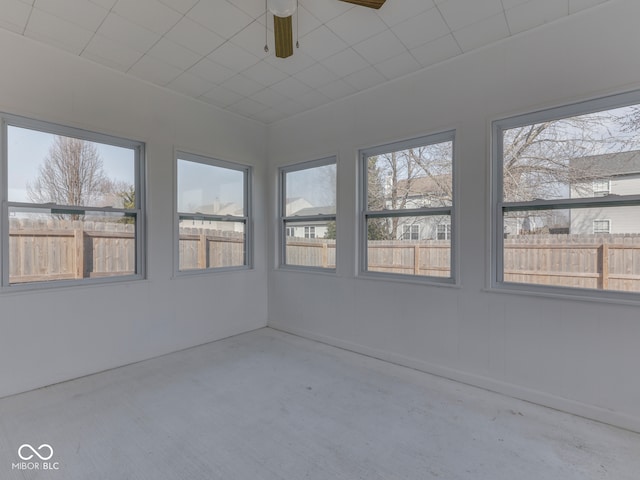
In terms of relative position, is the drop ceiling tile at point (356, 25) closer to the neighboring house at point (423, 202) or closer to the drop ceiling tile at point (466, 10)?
the drop ceiling tile at point (466, 10)

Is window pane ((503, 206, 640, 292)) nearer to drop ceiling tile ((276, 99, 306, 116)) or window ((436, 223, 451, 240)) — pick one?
window ((436, 223, 451, 240))

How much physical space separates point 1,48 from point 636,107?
4582mm

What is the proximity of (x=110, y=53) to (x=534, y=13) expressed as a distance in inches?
130

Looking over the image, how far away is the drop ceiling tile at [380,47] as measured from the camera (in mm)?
2461

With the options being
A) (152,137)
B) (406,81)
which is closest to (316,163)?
(406,81)

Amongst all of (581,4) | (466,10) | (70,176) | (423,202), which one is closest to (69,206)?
(70,176)

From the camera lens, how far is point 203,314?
369 centimetres

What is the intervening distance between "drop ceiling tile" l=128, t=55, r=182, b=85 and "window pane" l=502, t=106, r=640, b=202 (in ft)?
9.94

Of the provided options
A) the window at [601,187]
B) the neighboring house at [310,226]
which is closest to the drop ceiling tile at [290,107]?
the neighboring house at [310,226]

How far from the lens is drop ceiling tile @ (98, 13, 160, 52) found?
7.51 ft

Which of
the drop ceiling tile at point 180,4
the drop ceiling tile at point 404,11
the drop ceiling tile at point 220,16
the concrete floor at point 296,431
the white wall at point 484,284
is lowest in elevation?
the concrete floor at point 296,431

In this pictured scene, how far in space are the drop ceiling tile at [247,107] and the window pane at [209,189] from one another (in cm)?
72

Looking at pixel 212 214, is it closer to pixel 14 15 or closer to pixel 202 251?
pixel 202 251

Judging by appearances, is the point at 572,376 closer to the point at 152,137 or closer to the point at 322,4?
the point at 322,4
